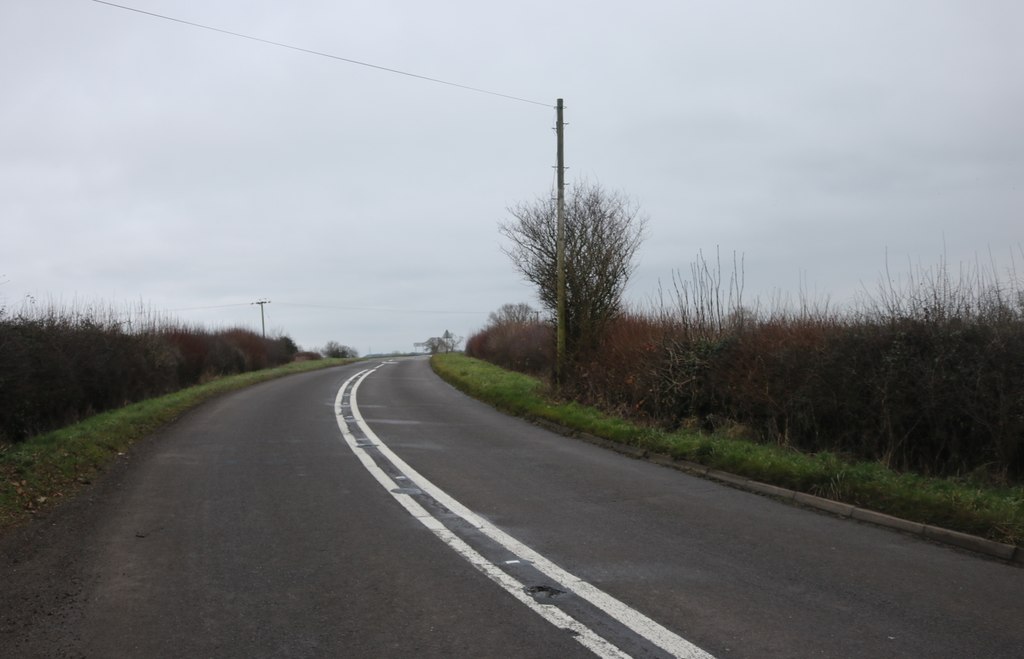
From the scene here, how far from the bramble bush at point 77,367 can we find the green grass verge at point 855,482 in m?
11.5

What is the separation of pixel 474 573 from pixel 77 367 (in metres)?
16.6

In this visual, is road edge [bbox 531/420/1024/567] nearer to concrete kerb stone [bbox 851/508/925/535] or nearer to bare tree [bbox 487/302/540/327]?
concrete kerb stone [bbox 851/508/925/535]

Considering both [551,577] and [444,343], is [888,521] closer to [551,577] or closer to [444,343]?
[551,577]

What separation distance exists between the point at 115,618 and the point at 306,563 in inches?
59.5

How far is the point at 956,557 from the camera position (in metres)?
6.64

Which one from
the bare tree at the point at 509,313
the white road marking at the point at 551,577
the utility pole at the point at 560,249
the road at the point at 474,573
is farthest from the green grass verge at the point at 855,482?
the bare tree at the point at 509,313

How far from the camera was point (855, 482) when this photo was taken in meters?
8.80

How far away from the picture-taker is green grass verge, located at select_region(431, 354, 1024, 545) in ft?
24.0

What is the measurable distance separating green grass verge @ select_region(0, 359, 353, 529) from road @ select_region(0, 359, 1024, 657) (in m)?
0.48

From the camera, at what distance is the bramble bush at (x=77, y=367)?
15180 mm

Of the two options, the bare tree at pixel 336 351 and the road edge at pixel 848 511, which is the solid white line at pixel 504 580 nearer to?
the road edge at pixel 848 511

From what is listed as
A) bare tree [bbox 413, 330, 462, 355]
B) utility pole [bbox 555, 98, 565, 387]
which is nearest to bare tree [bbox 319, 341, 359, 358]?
bare tree [bbox 413, 330, 462, 355]

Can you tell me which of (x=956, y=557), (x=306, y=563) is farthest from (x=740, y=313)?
(x=306, y=563)

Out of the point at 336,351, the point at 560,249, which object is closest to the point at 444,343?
the point at 336,351
